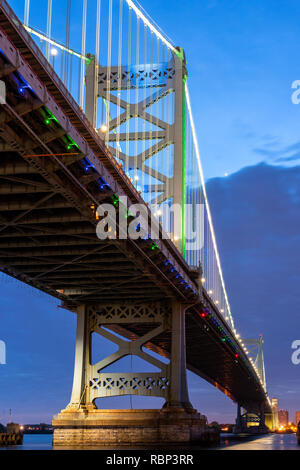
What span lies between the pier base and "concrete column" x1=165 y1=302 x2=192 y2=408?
2.05 feet

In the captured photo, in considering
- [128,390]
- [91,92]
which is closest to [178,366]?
[128,390]

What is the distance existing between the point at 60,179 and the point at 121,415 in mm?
20466

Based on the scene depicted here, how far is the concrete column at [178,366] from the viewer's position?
41.8 m

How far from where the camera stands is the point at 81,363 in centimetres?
4356

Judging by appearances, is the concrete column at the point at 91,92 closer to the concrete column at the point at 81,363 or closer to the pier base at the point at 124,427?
the concrete column at the point at 81,363

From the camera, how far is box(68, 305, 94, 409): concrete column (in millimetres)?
42594

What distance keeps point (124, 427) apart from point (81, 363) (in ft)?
16.0

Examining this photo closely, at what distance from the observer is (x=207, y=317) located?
53.0m

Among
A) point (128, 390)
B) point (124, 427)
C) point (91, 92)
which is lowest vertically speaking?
point (124, 427)
